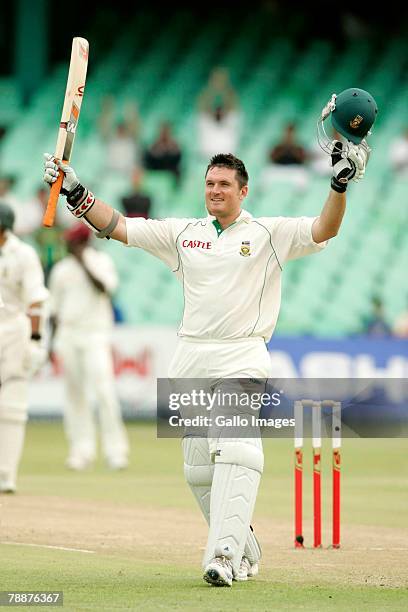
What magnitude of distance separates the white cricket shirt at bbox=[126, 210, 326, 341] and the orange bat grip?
0.46 m

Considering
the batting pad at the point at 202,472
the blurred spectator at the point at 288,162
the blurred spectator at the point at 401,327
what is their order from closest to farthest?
the batting pad at the point at 202,472, the blurred spectator at the point at 401,327, the blurred spectator at the point at 288,162

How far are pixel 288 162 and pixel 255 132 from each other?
5.38 ft

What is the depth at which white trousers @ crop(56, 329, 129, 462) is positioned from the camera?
14641mm

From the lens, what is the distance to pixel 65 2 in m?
26.6

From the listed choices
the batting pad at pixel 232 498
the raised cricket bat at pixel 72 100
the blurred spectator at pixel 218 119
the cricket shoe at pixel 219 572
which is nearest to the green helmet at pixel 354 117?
the raised cricket bat at pixel 72 100

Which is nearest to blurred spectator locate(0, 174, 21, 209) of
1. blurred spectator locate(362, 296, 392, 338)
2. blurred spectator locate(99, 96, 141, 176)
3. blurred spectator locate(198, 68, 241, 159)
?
blurred spectator locate(99, 96, 141, 176)

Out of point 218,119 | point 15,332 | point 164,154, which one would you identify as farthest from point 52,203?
point 218,119

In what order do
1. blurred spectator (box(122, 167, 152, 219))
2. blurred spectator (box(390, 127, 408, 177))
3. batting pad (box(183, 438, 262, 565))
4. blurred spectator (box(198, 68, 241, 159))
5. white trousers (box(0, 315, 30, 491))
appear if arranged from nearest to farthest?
batting pad (box(183, 438, 262, 565)) < white trousers (box(0, 315, 30, 491)) < blurred spectator (box(122, 167, 152, 219)) < blurred spectator (box(198, 68, 241, 159)) < blurred spectator (box(390, 127, 408, 177))

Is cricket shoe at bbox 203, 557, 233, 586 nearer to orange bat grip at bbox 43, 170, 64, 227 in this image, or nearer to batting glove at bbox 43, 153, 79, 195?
orange bat grip at bbox 43, 170, 64, 227

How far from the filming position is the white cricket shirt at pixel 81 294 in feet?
48.5

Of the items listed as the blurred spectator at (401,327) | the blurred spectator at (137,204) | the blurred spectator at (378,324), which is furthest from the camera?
the blurred spectator at (137,204)

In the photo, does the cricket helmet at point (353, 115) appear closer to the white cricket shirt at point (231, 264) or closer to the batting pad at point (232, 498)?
the white cricket shirt at point (231, 264)

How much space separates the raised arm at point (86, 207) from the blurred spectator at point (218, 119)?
1584 cm

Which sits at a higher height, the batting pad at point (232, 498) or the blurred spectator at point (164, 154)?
the blurred spectator at point (164, 154)
